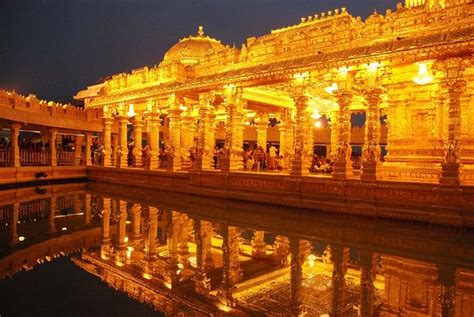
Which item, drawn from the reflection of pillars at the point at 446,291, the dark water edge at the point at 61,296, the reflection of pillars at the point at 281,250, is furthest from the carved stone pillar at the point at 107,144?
the reflection of pillars at the point at 446,291

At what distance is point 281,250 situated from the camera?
5672mm

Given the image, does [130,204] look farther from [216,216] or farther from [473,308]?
[473,308]

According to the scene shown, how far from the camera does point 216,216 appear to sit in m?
8.53

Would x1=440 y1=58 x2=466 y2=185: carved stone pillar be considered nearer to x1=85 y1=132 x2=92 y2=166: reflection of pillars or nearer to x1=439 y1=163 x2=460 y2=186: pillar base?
x1=439 y1=163 x2=460 y2=186: pillar base

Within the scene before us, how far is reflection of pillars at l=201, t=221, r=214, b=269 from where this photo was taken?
514cm

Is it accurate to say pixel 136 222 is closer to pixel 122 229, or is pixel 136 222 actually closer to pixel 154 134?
pixel 122 229

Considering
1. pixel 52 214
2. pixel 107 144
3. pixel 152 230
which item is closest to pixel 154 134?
pixel 107 144

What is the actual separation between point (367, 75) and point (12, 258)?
25.8 feet

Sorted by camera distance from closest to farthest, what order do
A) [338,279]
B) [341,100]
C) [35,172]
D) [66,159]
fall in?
1. [338,279]
2. [341,100]
3. [35,172]
4. [66,159]

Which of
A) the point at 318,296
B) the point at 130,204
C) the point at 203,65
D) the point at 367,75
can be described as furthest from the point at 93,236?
the point at 203,65

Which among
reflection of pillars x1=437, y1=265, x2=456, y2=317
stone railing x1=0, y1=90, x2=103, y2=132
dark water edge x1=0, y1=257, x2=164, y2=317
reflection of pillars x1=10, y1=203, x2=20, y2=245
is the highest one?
stone railing x1=0, y1=90, x2=103, y2=132

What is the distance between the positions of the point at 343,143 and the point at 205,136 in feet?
16.0

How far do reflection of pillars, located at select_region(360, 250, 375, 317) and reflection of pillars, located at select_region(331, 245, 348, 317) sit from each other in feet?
0.61

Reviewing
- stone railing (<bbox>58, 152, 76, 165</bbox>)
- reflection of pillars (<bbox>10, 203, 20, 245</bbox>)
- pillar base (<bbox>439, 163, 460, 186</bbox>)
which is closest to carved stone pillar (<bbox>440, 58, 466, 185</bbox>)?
pillar base (<bbox>439, 163, 460, 186</bbox>)
